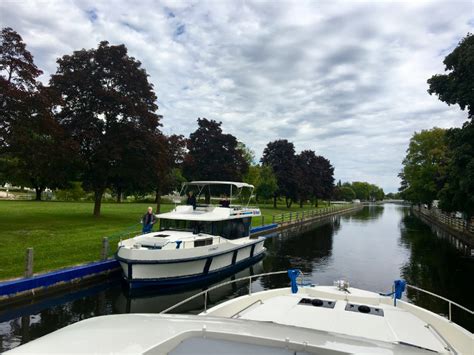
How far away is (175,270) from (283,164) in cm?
5584

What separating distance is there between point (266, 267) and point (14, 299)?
13059mm

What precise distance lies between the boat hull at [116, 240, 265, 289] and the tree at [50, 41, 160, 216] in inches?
501

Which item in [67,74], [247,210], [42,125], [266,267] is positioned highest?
[67,74]

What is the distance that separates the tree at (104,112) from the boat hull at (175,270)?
1271 centimetres

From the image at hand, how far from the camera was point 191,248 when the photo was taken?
1440 centimetres

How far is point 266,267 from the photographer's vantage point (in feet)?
67.8

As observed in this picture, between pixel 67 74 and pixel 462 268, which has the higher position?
pixel 67 74

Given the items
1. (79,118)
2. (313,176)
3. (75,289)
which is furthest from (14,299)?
(313,176)

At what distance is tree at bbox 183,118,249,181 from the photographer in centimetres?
4906

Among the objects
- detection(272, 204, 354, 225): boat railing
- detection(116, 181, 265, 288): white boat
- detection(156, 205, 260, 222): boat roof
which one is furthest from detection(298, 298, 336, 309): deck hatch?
detection(272, 204, 354, 225): boat railing

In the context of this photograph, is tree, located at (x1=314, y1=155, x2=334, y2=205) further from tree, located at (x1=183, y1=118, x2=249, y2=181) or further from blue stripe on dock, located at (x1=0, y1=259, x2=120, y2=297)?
blue stripe on dock, located at (x1=0, y1=259, x2=120, y2=297)

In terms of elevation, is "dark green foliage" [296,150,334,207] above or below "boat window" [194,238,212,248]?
above

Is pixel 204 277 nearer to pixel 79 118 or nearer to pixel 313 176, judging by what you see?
pixel 79 118

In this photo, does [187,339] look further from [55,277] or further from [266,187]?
[266,187]
